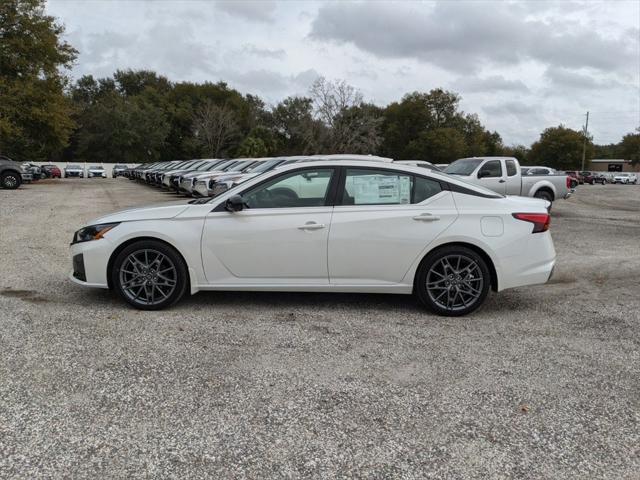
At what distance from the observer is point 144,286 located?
207 inches

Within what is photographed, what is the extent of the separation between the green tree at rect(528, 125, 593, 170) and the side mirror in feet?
279

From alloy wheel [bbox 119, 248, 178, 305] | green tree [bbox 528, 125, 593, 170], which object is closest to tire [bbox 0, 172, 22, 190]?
alloy wheel [bbox 119, 248, 178, 305]

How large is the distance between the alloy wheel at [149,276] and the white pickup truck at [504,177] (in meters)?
11.7

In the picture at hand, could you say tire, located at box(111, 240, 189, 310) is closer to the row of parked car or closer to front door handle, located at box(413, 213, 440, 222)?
front door handle, located at box(413, 213, 440, 222)

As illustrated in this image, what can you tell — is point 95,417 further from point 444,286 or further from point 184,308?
point 444,286

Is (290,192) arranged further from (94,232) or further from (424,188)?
(94,232)

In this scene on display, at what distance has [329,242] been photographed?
5.14 metres

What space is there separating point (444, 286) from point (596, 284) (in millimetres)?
2775

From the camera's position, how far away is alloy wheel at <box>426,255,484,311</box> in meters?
5.22

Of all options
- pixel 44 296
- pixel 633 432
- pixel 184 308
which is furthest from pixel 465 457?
pixel 44 296

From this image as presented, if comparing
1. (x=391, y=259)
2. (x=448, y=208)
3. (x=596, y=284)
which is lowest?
(x=596, y=284)

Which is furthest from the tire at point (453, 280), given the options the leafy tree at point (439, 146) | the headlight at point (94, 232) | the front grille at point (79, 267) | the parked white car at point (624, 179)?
the leafy tree at point (439, 146)

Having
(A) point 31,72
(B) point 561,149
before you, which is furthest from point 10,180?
(B) point 561,149

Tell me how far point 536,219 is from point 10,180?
26093mm
